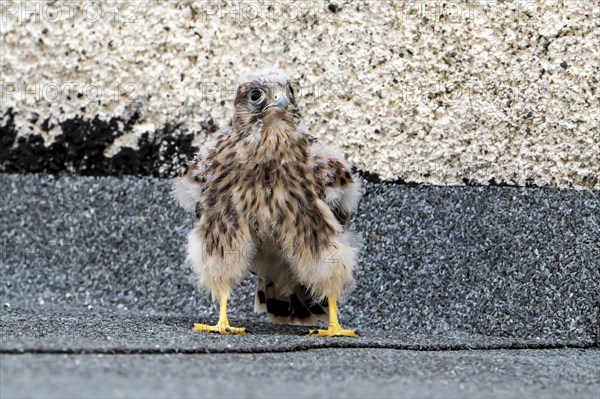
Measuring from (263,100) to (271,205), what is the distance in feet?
1.30

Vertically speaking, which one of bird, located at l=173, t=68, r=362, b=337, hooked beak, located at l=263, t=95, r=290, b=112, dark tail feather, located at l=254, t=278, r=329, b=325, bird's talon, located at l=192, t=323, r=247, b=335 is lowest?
bird's talon, located at l=192, t=323, r=247, b=335

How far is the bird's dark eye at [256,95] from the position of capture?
343 centimetres

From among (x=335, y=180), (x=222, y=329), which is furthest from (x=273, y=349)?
(x=335, y=180)

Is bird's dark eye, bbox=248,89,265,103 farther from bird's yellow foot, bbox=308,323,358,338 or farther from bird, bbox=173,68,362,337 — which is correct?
bird's yellow foot, bbox=308,323,358,338

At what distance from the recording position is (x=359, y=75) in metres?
4.05

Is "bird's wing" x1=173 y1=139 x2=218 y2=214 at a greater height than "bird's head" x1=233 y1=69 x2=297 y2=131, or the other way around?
"bird's head" x1=233 y1=69 x2=297 y2=131

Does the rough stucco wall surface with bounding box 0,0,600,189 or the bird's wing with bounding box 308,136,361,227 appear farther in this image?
the rough stucco wall surface with bounding box 0,0,600,189

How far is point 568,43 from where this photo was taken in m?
3.79

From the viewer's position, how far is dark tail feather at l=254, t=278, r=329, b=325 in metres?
3.70

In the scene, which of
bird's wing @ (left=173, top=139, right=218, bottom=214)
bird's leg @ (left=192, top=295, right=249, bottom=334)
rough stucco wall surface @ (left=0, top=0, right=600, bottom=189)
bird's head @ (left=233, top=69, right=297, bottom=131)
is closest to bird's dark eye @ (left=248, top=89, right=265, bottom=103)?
bird's head @ (left=233, top=69, right=297, bottom=131)

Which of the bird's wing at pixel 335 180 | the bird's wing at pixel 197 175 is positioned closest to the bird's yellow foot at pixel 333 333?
the bird's wing at pixel 335 180

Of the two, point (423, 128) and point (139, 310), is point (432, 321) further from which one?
point (139, 310)

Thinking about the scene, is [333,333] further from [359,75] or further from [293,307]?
[359,75]

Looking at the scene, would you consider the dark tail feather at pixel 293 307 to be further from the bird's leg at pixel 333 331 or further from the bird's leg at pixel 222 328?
the bird's leg at pixel 222 328
